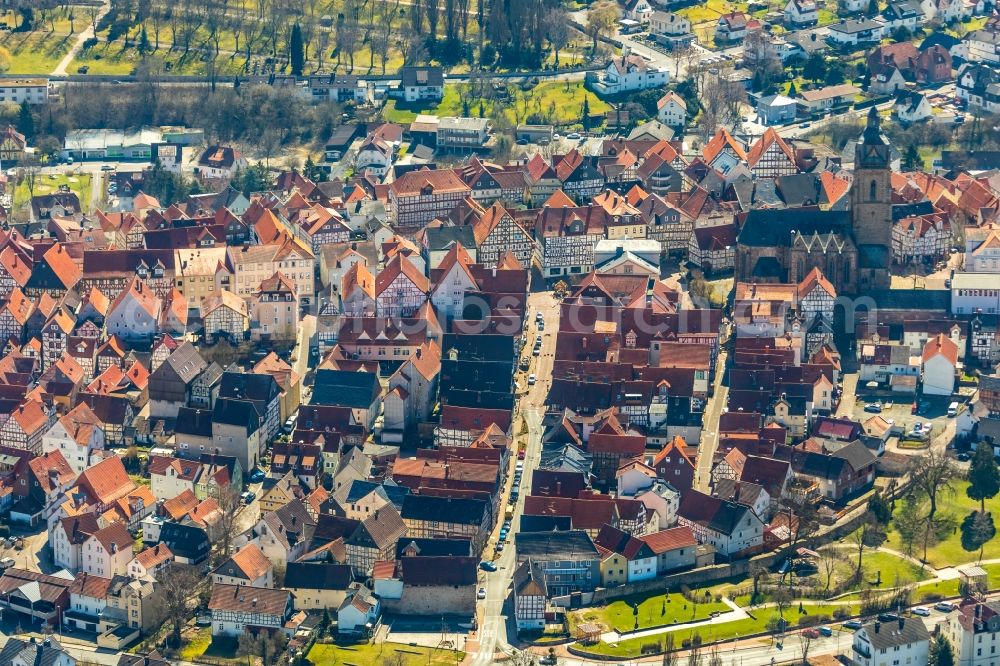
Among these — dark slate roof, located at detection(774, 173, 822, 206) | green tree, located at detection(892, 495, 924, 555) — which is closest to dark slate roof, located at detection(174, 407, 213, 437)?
green tree, located at detection(892, 495, 924, 555)

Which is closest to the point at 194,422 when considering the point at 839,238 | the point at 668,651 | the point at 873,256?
the point at 668,651

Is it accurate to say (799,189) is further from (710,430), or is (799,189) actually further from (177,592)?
(177,592)

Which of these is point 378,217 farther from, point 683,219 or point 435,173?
point 683,219

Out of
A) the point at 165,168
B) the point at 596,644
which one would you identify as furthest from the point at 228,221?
the point at 596,644

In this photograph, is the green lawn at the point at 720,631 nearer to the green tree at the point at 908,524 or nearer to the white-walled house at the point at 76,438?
the green tree at the point at 908,524

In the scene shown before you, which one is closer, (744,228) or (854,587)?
(854,587)
